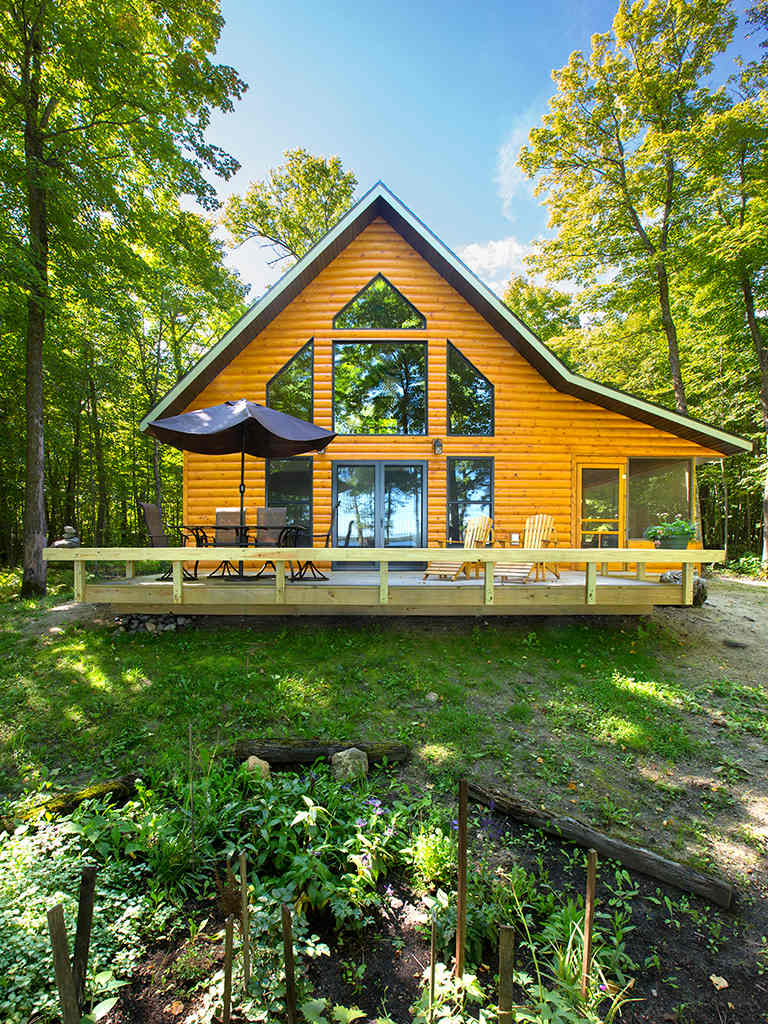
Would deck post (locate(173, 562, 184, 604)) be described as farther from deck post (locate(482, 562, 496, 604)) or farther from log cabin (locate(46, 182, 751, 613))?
deck post (locate(482, 562, 496, 604))

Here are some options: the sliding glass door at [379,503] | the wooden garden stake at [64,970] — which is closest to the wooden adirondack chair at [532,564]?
the sliding glass door at [379,503]

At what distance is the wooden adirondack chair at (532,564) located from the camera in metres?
5.65

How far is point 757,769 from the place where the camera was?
12.3 feet

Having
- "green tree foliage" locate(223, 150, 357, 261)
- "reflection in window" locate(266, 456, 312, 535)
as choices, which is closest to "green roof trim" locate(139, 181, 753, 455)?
"reflection in window" locate(266, 456, 312, 535)

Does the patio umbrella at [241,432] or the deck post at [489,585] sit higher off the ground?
the patio umbrella at [241,432]

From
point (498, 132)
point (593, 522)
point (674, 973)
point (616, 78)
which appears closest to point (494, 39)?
point (498, 132)

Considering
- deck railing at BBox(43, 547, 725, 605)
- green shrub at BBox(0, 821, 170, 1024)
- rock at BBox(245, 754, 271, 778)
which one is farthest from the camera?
deck railing at BBox(43, 547, 725, 605)

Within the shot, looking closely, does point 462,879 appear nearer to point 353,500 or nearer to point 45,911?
point 45,911

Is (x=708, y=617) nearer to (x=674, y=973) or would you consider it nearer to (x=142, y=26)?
(x=674, y=973)

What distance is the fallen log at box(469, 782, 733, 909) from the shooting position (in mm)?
2600

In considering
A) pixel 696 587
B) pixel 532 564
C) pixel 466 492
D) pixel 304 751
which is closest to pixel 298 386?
pixel 466 492

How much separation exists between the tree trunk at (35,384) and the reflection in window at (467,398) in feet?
25.2

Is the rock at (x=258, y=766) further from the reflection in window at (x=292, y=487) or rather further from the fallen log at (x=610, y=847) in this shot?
the reflection in window at (x=292, y=487)

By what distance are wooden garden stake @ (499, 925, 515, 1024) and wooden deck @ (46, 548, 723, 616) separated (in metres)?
3.48
